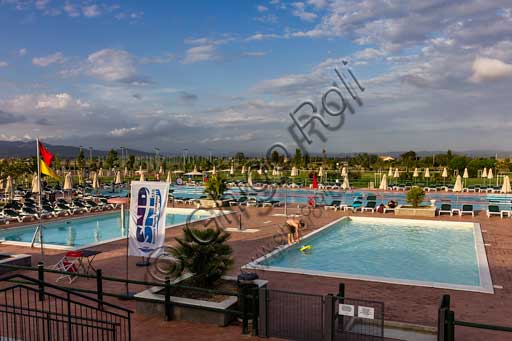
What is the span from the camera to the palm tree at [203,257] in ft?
25.8

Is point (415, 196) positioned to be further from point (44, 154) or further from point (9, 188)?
point (9, 188)

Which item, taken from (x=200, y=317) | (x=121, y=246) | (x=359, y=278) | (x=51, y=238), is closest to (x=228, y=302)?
(x=200, y=317)

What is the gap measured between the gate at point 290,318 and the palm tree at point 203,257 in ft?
3.88

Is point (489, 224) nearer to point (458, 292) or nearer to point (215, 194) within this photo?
point (458, 292)

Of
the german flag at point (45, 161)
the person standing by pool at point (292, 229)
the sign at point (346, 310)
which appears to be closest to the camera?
the sign at point (346, 310)

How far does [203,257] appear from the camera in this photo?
7.90 m

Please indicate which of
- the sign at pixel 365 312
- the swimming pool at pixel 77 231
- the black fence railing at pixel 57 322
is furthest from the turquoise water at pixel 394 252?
the swimming pool at pixel 77 231

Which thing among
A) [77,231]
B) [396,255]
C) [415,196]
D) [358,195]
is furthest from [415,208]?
[77,231]

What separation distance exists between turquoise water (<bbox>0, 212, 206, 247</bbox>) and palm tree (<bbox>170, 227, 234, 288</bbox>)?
30.1 feet

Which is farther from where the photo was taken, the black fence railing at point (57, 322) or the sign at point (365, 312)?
the sign at point (365, 312)

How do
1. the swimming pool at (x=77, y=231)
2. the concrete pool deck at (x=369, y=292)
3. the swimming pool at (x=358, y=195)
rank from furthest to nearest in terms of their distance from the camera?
1. the swimming pool at (x=358, y=195)
2. the swimming pool at (x=77, y=231)
3. the concrete pool deck at (x=369, y=292)

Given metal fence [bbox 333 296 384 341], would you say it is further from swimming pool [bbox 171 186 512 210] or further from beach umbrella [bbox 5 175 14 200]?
beach umbrella [bbox 5 175 14 200]

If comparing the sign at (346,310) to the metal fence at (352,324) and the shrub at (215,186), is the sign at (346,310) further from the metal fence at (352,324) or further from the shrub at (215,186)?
the shrub at (215,186)

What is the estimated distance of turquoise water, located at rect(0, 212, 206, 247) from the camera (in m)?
17.5
